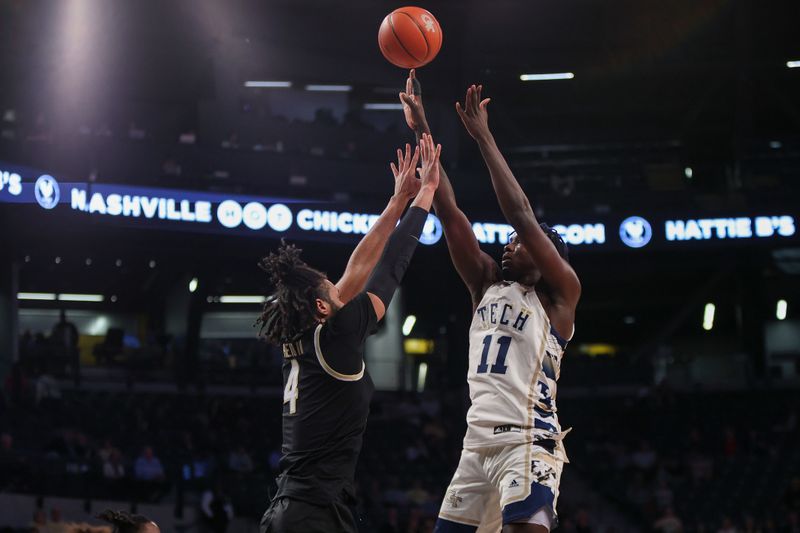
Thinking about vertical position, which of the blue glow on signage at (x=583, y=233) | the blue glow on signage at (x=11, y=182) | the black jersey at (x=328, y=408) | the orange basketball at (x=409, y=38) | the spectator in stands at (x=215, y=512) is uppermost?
the blue glow on signage at (x=583, y=233)

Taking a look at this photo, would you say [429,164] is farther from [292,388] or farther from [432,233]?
[432,233]

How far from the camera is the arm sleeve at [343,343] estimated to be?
451cm

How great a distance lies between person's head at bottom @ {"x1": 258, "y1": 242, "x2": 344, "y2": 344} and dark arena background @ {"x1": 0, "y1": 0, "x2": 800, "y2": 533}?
1089cm

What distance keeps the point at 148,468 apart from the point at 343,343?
42.6 ft

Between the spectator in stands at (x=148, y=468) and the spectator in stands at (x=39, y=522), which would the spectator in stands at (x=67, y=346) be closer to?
the spectator in stands at (x=148, y=468)

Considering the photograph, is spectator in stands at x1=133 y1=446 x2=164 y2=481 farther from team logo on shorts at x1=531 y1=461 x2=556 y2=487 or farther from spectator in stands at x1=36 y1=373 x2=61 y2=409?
team logo on shorts at x1=531 y1=461 x2=556 y2=487

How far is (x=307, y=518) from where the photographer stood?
14.2 feet

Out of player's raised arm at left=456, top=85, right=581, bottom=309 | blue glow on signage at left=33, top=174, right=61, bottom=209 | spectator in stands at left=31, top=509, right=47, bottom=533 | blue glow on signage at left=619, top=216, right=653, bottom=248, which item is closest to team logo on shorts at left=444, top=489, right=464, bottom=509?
player's raised arm at left=456, top=85, right=581, bottom=309

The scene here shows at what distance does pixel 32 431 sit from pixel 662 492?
10.6 m

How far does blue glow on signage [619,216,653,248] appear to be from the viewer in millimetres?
23844

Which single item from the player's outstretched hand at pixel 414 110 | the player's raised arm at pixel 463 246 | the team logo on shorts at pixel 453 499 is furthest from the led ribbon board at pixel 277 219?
the team logo on shorts at pixel 453 499

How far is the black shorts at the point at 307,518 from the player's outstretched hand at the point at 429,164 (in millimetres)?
1745

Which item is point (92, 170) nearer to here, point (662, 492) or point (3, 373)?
point (3, 373)

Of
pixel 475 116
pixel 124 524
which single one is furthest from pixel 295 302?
pixel 475 116
